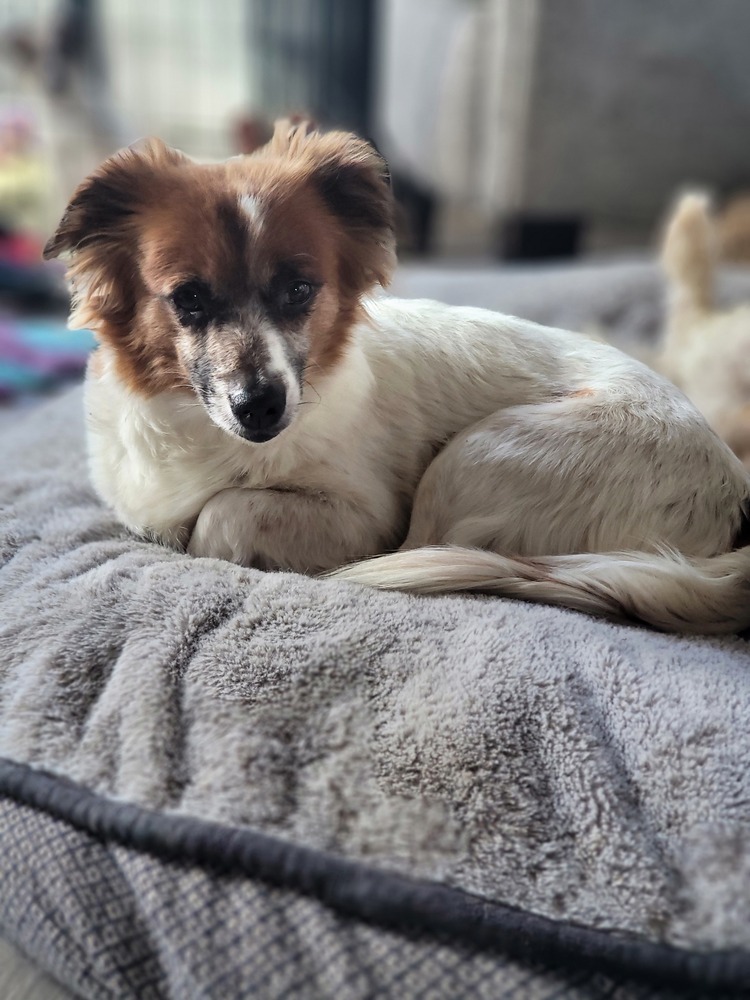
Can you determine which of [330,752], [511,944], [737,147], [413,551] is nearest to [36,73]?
[737,147]

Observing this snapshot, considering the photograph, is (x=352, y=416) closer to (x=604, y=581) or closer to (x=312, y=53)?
(x=604, y=581)

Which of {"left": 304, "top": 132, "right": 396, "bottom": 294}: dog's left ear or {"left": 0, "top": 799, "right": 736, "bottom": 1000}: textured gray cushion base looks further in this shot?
{"left": 304, "top": 132, "right": 396, "bottom": 294}: dog's left ear

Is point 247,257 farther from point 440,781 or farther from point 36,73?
point 36,73

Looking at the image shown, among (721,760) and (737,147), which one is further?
(737,147)

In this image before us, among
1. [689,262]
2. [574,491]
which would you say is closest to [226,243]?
[574,491]

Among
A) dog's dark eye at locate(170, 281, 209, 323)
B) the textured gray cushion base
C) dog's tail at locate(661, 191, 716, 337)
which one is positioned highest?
dog's dark eye at locate(170, 281, 209, 323)

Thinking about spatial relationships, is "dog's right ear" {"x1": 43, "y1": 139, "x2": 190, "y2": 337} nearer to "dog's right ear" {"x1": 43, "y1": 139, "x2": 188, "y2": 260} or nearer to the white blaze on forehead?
"dog's right ear" {"x1": 43, "y1": 139, "x2": 188, "y2": 260}

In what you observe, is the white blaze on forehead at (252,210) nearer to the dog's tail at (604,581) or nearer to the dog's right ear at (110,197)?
the dog's right ear at (110,197)

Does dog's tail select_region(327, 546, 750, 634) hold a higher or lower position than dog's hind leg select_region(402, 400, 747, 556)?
lower

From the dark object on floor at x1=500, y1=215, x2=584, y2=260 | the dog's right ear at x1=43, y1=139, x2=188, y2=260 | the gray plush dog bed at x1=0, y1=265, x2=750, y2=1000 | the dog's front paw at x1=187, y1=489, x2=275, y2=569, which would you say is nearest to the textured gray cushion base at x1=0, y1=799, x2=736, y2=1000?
the gray plush dog bed at x1=0, y1=265, x2=750, y2=1000

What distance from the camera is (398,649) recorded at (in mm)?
915

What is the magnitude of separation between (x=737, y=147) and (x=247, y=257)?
2383 mm

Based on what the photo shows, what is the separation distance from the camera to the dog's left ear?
3.19ft

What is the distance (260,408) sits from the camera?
0.91 m
